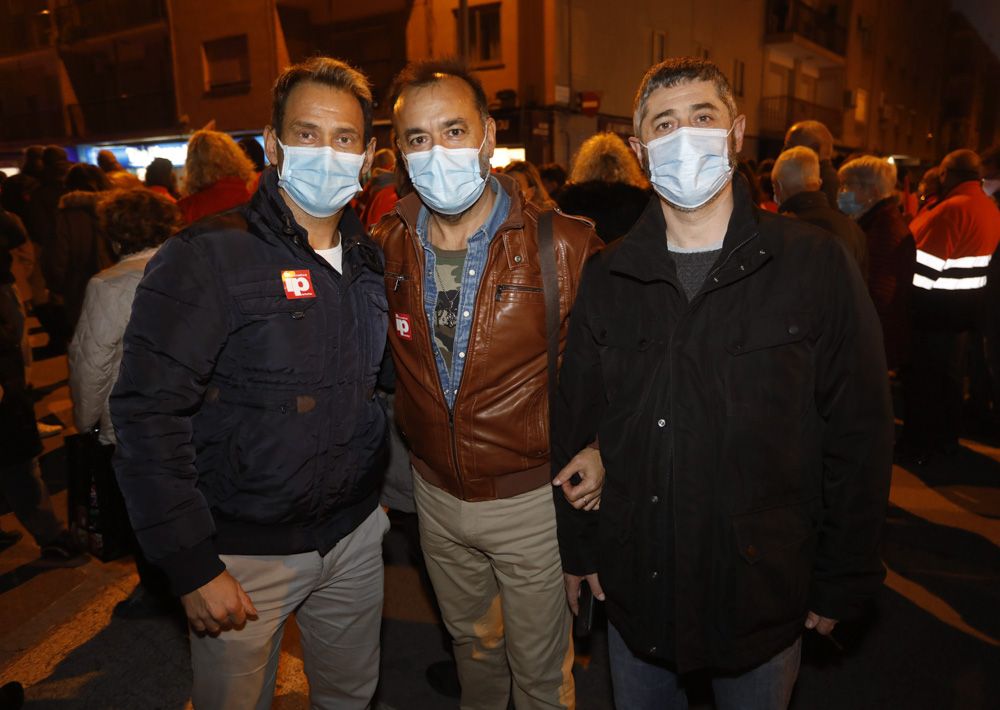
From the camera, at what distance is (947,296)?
5148 mm

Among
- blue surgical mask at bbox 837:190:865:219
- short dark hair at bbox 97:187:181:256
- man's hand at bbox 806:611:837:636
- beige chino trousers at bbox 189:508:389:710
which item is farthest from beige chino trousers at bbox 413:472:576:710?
blue surgical mask at bbox 837:190:865:219

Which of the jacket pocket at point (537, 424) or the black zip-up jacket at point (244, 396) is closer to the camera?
the black zip-up jacket at point (244, 396)

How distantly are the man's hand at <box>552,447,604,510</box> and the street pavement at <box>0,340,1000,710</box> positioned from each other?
1248 mm

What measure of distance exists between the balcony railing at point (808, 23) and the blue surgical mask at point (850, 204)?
20.6 metres

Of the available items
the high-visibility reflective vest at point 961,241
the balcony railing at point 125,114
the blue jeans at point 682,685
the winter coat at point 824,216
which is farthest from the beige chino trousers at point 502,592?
the balcony railing at point 125,114

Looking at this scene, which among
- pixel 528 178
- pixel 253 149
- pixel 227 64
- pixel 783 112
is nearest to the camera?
pixel 528 178

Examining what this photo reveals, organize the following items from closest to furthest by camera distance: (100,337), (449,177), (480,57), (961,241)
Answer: (449,177) < (100,337) < (961,241) < (480,57)

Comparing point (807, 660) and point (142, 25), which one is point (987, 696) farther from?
point (142, 25)

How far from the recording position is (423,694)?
10.1 feet

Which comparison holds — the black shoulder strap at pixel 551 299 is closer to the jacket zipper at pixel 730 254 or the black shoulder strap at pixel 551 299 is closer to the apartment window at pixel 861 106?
the jacket zipper at pixel 730 254

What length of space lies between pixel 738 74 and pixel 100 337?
22766 mm

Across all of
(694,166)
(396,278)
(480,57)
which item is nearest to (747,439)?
(694,166)

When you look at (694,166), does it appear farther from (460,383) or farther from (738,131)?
(460,383)

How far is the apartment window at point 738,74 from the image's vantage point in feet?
70.1
